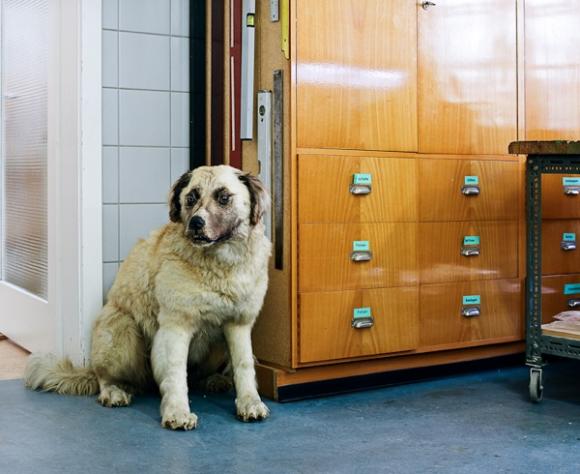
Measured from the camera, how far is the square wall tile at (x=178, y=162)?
3.90m

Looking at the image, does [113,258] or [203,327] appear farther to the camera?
[113,258]

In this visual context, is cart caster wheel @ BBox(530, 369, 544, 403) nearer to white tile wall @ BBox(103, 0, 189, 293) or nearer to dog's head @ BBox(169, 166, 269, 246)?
→ dog's head @ BBox(169, 166, 269, 246)

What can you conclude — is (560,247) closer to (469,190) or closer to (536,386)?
(469,190)

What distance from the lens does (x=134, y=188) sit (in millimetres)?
3811

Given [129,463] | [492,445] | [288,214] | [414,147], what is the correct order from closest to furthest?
[129,463] < [492,445] < [288,214] < [414,147]

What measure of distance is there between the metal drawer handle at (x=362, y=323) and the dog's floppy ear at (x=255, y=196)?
25.6 inches

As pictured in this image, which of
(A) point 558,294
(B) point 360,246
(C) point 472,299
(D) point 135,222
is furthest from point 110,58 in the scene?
(A) point 558,294

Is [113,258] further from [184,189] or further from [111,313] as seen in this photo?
[184,189]

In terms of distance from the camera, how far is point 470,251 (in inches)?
150

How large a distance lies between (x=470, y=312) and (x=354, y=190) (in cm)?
82

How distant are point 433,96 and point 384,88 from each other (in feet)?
0.87

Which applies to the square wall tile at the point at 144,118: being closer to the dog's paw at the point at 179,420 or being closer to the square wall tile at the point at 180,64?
the square wall tile at the point at 180,64

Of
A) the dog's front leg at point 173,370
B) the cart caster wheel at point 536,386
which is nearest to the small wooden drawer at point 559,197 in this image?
the cart caster wheel at point 536,386

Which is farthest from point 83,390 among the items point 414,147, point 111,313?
point 414,147
